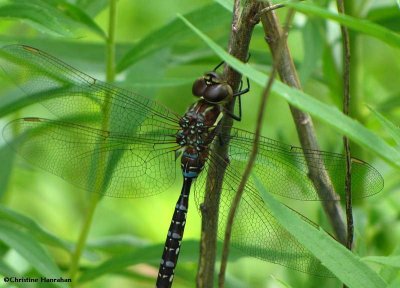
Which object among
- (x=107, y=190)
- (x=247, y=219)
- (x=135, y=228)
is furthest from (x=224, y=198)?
(x=135, y=228)

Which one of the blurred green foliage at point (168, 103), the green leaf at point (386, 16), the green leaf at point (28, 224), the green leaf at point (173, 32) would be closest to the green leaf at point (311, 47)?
the blurred green foliage at point (168, 103)

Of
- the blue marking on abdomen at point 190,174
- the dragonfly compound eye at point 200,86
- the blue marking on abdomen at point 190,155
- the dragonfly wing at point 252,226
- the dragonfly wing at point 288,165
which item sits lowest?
the dragonfly wing at point 252,226

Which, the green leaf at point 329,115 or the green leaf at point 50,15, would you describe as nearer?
the green leaf at point 329,115

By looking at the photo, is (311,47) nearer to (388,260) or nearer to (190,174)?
(190,174)

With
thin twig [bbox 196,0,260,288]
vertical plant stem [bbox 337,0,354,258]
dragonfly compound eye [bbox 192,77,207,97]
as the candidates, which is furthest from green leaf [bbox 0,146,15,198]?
vertical plant stem [bbox 337,0,354,258]

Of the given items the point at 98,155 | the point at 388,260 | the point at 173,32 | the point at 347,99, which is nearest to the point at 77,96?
the point at 98,155

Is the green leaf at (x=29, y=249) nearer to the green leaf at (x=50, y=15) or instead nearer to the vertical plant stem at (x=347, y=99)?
the green leaf at (x=50, y=15)

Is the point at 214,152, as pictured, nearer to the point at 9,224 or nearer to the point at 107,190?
the point at 107,190

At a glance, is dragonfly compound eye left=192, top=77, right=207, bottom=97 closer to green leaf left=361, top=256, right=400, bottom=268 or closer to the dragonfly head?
the dragonfly head
